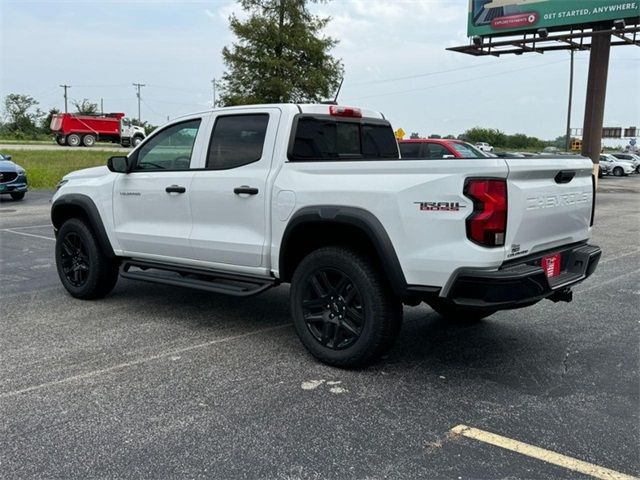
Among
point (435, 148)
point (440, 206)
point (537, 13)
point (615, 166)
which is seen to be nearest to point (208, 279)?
point (440, 206)

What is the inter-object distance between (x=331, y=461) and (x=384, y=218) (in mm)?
1634

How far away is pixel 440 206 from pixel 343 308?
1.07m

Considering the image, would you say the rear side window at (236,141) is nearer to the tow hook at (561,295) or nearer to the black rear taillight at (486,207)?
the black rear taillight at (486,207)

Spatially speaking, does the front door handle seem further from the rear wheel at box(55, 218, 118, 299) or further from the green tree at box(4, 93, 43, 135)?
the green tree at box(4, 93, 43, 135)

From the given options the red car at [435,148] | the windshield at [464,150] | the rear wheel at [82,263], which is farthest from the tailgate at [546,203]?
the windshield at [464,150]

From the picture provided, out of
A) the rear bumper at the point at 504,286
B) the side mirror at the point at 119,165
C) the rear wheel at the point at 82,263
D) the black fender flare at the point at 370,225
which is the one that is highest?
the side mirror at the point at 119,165

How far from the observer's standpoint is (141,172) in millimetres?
5941

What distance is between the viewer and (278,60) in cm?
3638

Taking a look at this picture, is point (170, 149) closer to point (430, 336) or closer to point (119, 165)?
point (119, 165)

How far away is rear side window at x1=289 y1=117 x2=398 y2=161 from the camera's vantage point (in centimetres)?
503

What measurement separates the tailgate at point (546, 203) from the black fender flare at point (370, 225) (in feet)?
2.31

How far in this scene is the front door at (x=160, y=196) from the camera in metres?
5.50

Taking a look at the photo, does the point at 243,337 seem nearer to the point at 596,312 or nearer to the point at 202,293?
the point at 202,293

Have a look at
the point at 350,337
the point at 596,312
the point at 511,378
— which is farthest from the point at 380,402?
the point at 596,312
